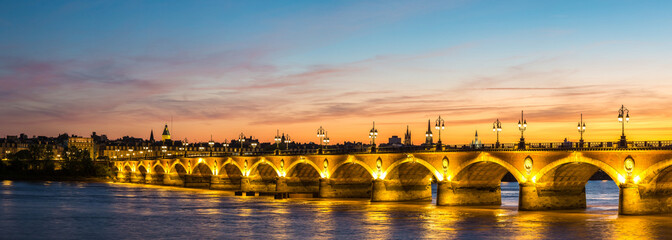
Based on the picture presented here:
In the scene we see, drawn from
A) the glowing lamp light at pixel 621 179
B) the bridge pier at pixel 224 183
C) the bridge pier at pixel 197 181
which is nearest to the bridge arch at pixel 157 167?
the bridge pier at pixel 197 181

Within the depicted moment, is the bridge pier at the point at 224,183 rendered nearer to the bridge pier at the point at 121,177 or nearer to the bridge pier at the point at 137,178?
the bridge pier at the point at 137,178

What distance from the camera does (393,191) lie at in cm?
7775

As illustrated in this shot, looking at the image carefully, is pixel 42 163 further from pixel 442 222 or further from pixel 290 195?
pixel 442 222

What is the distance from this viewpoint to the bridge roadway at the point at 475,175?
53969mm

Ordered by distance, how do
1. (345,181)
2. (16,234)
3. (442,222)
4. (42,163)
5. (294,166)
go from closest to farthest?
(16,234) → (442,222) → (345,181) → (294,166) → (42,163)

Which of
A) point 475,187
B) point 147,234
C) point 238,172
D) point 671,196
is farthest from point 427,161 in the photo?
point 238,172

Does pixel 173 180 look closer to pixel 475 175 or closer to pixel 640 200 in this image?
pixel 475 175

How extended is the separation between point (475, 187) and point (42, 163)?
15684 centimetres

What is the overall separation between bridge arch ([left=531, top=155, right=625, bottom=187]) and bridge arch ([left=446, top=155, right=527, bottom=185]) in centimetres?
368

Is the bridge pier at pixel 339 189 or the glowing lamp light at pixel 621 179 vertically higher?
the glowing lamp light at pixel 621 179

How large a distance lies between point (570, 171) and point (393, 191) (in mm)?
20899

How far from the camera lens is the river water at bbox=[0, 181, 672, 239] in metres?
46.3

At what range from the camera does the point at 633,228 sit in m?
47.3

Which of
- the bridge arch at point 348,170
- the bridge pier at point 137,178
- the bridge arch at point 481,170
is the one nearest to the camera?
the bridge arch at point 481,170
